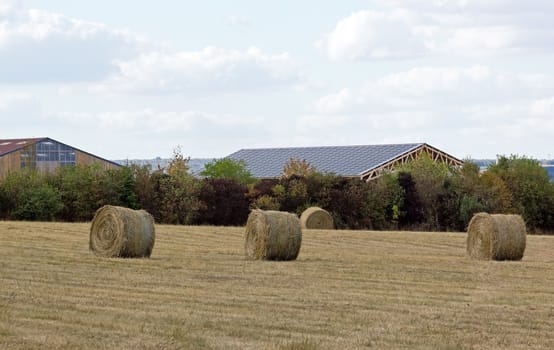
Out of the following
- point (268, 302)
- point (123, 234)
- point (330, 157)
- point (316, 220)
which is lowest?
point (268, 302)

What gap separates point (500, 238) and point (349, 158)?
73560 mm

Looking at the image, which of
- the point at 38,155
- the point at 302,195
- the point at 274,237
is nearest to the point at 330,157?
the point at 38,155

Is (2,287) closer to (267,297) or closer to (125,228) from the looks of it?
(267,297)

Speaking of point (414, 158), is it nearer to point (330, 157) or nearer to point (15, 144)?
point (330, 157)

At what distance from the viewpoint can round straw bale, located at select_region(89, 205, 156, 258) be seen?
92.4 feet

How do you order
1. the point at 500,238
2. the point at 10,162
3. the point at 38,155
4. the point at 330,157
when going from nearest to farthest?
the point at 500,238, the point at 10,162, the point at 38,155, the point at 330,157

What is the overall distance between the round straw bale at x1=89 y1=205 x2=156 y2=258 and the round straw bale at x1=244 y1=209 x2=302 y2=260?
263 cm

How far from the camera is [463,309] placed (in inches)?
714

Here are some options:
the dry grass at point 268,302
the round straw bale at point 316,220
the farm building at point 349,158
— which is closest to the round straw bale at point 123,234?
the dry grass at point 268,302

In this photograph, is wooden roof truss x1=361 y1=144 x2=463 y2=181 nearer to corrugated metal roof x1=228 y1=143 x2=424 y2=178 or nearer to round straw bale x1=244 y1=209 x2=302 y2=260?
corrugated metal roof x1=228 y1=143 x2=424 y2=178

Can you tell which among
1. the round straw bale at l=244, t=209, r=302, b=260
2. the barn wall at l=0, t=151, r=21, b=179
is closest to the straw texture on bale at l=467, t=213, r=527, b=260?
the round straw bale at l=244, t=209, r=302, b=260

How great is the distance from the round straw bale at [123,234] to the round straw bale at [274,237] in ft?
8.63

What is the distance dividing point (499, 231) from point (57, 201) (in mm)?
32292

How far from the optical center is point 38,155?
87.7 m
